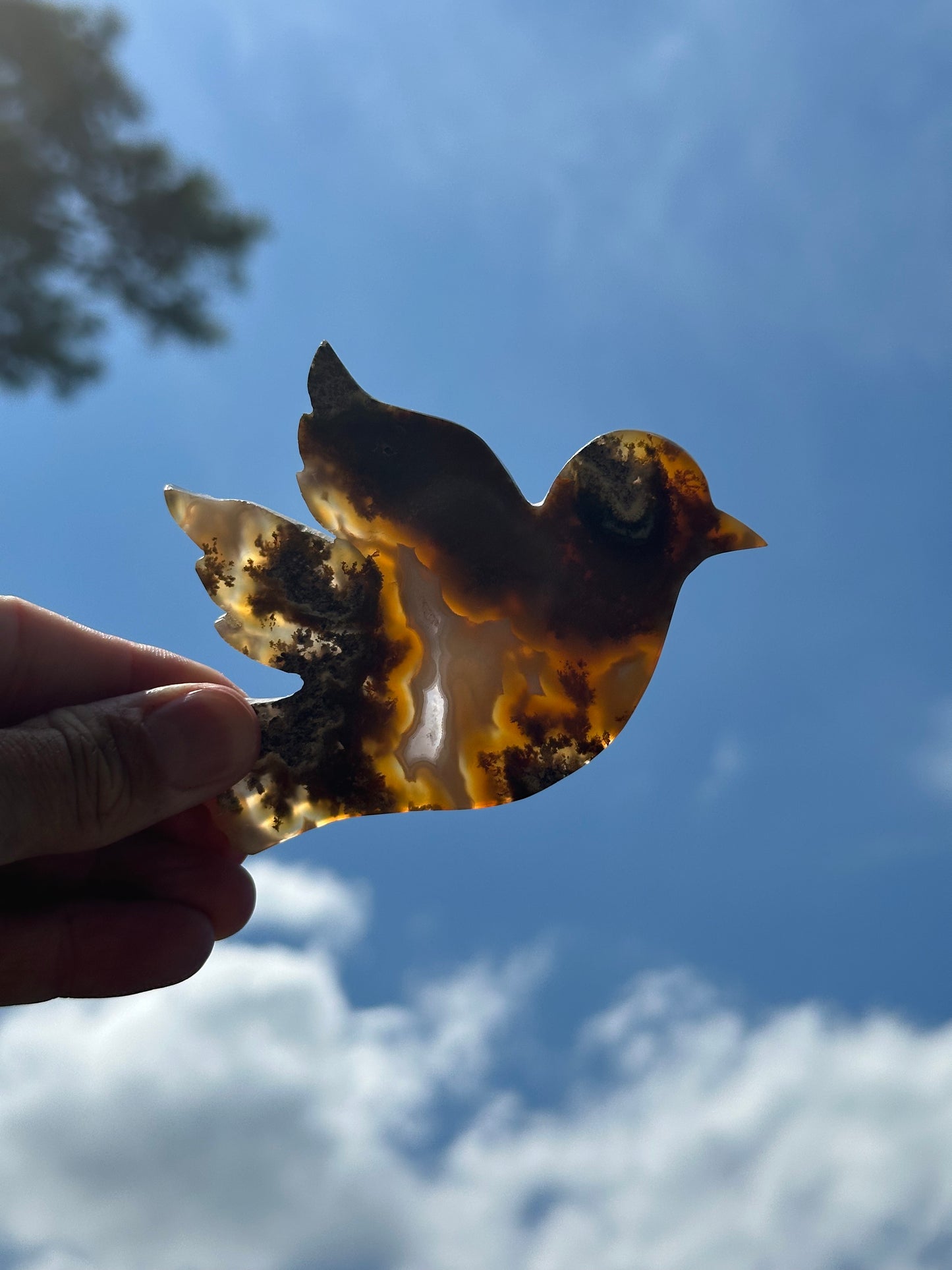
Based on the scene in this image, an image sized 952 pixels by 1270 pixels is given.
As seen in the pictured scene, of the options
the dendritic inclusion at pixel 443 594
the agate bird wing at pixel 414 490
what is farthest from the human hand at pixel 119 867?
the agate bird wing at pixel 414 490

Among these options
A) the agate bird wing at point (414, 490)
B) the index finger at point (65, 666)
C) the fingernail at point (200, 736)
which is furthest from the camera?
the index finger at point (65, 666)

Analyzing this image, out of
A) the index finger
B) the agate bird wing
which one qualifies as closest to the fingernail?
the index finger

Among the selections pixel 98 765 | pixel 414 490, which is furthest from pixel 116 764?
pixel 414 490

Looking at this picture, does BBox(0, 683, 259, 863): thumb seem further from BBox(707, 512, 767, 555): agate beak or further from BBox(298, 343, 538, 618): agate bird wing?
BBox(707, 512, 767, 555): agate beak

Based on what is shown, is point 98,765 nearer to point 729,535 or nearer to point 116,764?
point 116,764

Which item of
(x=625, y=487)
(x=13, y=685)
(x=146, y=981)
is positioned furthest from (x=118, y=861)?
(x=625, y=487)

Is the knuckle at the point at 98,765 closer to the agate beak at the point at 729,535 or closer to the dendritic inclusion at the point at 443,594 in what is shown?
the dendritic inclusion at the point at 443,594
